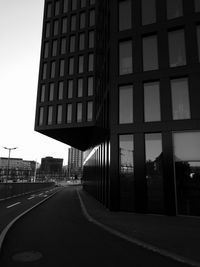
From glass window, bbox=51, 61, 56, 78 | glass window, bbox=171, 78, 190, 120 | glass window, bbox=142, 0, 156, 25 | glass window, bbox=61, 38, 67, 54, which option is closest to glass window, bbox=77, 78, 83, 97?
glass window, bbox=51, 61, 56, 78

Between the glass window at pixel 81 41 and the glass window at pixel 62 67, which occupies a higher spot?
the glass window at pixel 81 41

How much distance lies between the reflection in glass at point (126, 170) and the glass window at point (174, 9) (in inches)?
320

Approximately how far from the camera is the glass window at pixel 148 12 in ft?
53.3

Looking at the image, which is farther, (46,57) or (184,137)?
(46,57)

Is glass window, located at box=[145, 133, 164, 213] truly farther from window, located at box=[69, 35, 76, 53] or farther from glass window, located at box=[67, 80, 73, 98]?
window, located at box=[69, 35, 76, 53]

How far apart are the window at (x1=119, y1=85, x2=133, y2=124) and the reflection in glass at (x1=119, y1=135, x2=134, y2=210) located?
115 centimetres

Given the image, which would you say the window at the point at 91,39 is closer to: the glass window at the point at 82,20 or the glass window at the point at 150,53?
the glass window at the point at 82,20

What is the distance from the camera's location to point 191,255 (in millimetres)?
6355

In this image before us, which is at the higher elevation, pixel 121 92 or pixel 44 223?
pixel 121 92

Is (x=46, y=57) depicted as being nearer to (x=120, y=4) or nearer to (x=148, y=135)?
(x=120, y=4)

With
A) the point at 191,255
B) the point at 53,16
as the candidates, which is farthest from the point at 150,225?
the point at 53,16

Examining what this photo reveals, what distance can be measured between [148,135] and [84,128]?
2191 cm

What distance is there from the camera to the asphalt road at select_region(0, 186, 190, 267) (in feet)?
19.8

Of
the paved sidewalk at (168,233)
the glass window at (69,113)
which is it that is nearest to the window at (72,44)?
the glass window at (69,113)
